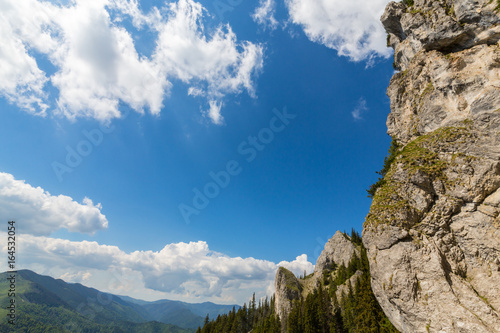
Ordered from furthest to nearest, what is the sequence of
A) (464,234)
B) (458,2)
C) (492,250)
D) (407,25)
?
(407,25) < (458,2) < (464,234) < (492,250)

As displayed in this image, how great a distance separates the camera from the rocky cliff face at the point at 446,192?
918 inches

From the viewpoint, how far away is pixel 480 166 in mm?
26219

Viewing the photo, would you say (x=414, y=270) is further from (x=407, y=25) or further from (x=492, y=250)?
(x=407, y=25)

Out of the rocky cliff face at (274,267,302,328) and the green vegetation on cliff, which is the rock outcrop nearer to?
the rocky cliff face at (274,267,302,328)

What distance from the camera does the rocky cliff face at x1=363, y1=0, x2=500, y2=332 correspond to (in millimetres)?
23328

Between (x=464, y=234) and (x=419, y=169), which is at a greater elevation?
(x=419, y=169)

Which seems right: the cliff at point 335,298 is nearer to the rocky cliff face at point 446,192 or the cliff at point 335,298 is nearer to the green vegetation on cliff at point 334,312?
the green vegetation on cliff at point 334,312

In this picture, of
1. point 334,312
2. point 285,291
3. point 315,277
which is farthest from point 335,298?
point 315,277

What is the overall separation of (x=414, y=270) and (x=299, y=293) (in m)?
90.4

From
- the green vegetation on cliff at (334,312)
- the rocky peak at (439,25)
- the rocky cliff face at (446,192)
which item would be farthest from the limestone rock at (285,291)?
the rocky peak at (439,25)

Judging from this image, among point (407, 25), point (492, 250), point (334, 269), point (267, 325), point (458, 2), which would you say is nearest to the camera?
point (492, 250)

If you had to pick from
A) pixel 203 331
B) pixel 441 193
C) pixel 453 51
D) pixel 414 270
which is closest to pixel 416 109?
pixel 453 51

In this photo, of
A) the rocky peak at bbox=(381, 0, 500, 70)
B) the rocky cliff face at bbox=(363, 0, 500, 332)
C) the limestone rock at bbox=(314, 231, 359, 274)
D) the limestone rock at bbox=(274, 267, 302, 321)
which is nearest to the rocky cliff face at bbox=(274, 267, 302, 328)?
the limestone rock at bbox=(274, 267, 302, 321)

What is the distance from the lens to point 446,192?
92.0ft
